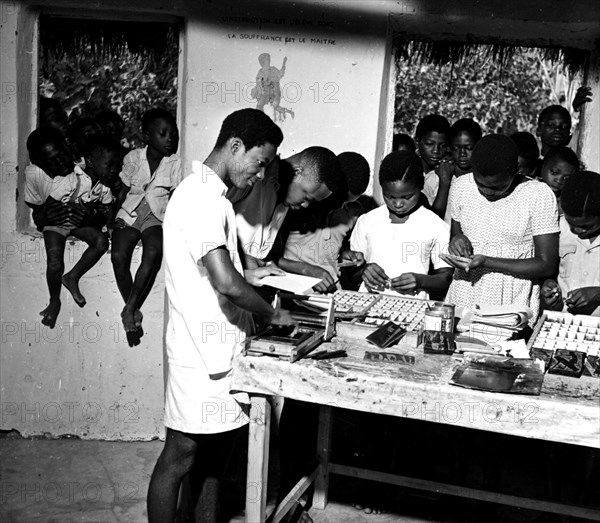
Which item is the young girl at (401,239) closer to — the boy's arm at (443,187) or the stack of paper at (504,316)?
the stack of paper at (504,316)

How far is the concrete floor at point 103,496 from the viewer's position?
3.90m

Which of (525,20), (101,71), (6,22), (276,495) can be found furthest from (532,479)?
(101,71)

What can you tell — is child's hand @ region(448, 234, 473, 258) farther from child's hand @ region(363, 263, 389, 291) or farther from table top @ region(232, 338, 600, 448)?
table top @ region(232, 338, 600, 448)

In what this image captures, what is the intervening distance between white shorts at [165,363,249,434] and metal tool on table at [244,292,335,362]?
0.22m

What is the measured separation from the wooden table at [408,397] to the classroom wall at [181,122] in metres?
1.99

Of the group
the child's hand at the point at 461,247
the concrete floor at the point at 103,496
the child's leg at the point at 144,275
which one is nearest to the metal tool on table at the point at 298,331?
the child's hand at the point at 461,247

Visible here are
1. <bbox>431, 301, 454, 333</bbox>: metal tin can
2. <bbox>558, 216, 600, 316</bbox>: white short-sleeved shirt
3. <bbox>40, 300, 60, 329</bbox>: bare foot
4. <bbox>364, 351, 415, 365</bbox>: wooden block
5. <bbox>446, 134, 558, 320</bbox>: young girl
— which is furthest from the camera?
<bbox>40, 300, 60, 329</bbox>: bare foot

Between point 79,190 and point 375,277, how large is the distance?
213cm

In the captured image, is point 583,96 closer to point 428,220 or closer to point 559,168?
point 559,168

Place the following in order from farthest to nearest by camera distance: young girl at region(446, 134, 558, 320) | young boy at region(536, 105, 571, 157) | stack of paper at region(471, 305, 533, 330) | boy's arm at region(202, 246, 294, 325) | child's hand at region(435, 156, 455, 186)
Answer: young boy at region(536, 105, 571, 157) < child's hand at region(435, 156, 455, 186) < young girl at region(446, 134, 558, 320) < stack of paper at region(471, 305, 533, 330) < boy's arm at region(202, 246, 294, 325)

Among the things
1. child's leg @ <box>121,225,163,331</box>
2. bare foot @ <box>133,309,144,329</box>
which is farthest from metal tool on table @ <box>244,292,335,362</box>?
bare foot @ <box>133,309,144,329</box>

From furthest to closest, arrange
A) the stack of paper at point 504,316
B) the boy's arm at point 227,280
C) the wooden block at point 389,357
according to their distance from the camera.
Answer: the stack of paper at point 504,316, the wooden block at point 389,357, the boy's arm at point 227,280

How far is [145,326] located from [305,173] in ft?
5.17

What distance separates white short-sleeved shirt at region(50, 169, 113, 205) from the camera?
4824 millimetres
